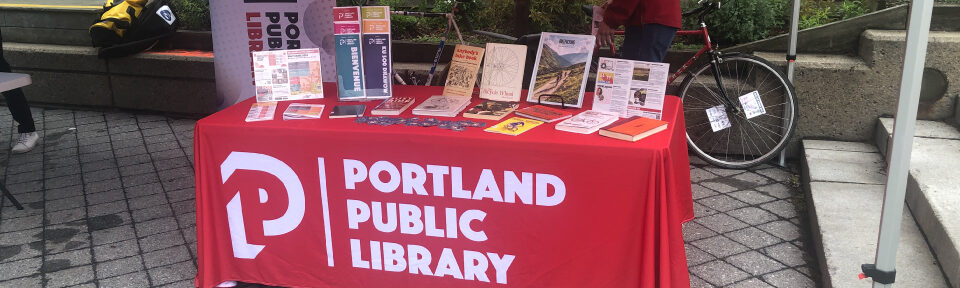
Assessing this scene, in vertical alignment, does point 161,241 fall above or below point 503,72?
below

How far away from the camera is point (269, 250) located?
3141 mm

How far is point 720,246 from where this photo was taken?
3754 millimetres

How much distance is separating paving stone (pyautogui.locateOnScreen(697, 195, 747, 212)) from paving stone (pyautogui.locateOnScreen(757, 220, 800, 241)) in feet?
0.92

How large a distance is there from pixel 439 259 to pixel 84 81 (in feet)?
16.7

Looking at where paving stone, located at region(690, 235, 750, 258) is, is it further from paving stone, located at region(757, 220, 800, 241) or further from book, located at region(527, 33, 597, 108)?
book, located at region(527, 33, 597, 108)

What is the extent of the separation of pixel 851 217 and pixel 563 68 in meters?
1.69

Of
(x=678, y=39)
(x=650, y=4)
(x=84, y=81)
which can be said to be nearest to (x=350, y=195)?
(x=650, y=4)

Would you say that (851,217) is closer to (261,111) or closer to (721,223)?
(721,223)

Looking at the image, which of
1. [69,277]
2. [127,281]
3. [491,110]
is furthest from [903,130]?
[69,277]

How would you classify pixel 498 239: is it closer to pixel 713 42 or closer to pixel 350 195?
pixel 350 195

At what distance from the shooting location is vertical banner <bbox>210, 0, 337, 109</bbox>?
3.90 m

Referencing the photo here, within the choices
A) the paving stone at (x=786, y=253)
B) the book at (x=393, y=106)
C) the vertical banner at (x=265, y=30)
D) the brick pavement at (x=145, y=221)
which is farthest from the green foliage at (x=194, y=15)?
the paving stone at (x=786, y=253)

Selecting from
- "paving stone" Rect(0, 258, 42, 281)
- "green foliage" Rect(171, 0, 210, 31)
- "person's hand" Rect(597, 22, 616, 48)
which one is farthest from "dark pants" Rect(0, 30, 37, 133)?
"person's hand" Rect(597, 22, 616, 48)

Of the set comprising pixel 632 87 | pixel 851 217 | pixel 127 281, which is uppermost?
pixel 632 87
